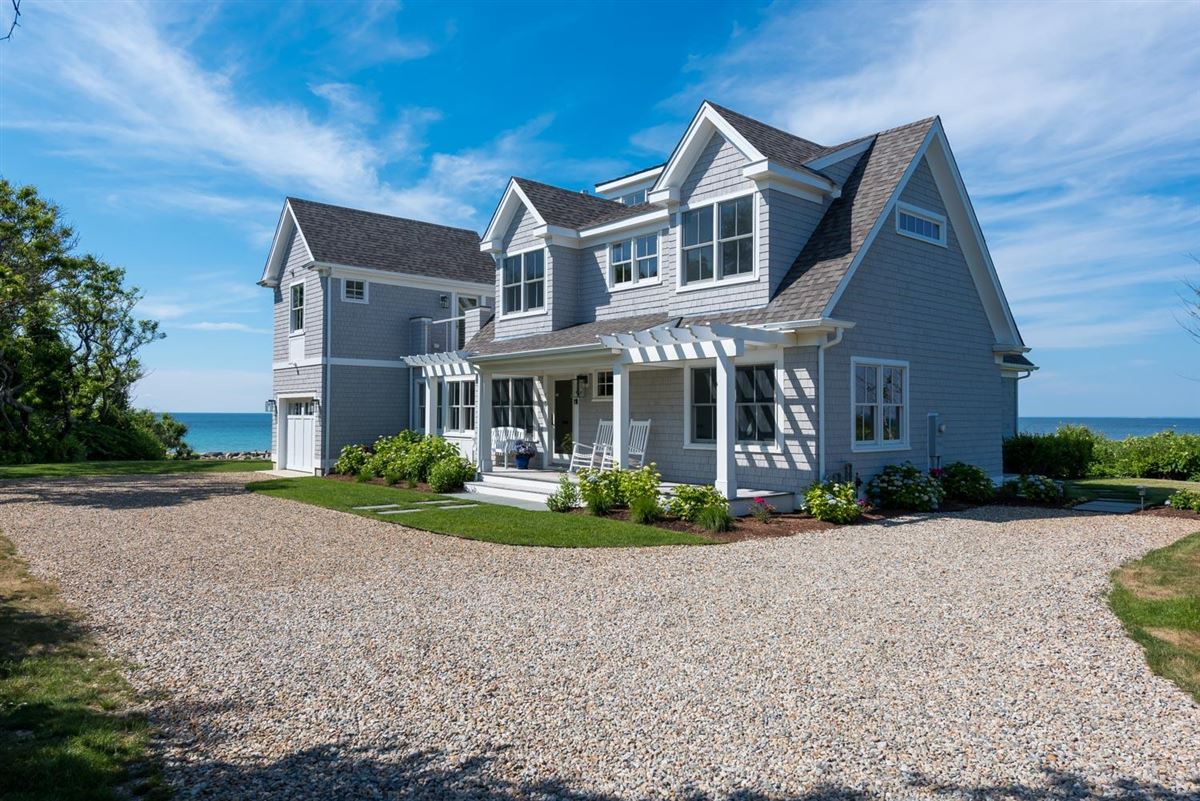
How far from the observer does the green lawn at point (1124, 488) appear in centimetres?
1562

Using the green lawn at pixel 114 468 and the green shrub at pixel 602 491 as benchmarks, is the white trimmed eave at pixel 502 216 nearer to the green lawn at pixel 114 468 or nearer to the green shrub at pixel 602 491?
the green shrub at pixel 602 491

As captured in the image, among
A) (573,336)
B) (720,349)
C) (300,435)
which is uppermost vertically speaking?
(573,336)

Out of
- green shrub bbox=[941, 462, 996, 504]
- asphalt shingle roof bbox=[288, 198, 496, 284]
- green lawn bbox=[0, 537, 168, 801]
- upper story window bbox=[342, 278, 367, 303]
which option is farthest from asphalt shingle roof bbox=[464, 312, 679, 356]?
green lawn bbox=[0, 537, 168, 801]

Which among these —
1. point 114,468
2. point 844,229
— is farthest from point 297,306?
point 844,229

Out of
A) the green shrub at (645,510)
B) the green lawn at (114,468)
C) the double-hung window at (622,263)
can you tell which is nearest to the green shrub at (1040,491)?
the green shrub at (645,510)

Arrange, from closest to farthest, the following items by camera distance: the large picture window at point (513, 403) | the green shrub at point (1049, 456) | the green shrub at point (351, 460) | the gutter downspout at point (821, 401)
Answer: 1. the gutter downspout at point (821, 401)
2. the large picture window at point (513, 403)
3. the green shrub at point (1049, 456)
4. the green shrub at point (351, 460)

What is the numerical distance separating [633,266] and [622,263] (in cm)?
48

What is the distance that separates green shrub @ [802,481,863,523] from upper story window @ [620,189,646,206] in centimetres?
1580

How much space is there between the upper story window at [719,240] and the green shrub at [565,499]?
4.95 metres

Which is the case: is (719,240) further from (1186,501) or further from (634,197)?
(634,197)

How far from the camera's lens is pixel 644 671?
18.0ft

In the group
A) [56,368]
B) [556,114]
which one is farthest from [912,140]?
[56,368]

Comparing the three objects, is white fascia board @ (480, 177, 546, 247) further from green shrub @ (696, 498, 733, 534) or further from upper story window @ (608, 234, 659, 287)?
green shrub @ (696, 498, 733, 534)

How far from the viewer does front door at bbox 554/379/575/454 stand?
19.3 meters
